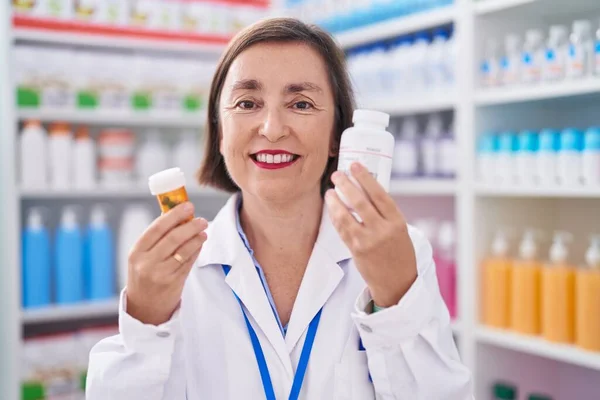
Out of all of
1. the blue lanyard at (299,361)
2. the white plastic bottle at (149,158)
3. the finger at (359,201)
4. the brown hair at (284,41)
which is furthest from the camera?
the white plastic bottle at (149,158)

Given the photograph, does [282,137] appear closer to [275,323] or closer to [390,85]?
[275,323]

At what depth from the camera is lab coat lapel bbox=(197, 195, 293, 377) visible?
1343 mm

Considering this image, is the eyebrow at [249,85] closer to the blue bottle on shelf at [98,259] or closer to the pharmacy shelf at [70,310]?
the blue bottle on shelf at [98,259]

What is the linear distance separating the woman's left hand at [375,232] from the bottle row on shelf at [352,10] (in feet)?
6.14

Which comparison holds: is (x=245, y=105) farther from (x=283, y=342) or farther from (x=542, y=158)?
(x=542, y=158)

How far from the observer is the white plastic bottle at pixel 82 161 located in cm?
297

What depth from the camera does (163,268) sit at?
1133 millimetres

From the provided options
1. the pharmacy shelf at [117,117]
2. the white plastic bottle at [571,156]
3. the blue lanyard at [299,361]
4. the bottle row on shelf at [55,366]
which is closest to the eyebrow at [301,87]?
the blue lanyard at [299,361]

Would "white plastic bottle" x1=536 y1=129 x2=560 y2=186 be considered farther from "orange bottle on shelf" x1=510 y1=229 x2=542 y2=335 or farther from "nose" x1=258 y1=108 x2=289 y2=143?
"nose" x1=258 y1=108 x2=289 y2=143

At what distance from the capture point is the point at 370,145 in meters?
1.12

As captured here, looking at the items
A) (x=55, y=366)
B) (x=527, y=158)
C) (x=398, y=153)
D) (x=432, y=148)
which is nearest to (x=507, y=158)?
(x=527, y=158)

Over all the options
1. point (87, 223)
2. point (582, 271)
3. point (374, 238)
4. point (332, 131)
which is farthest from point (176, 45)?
point (374, 238)

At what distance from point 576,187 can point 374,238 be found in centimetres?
135

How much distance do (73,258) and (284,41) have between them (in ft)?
6.52
